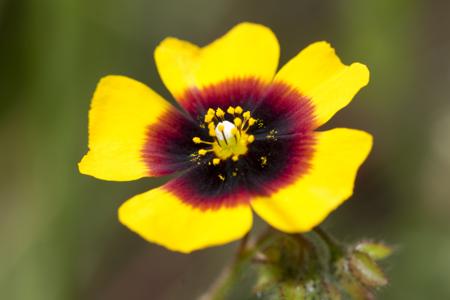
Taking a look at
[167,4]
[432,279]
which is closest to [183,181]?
[432,279]

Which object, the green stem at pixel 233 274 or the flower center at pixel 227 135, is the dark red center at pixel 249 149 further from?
the green stem at pixel 233 274

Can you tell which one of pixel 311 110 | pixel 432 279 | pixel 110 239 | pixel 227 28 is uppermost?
pixel 311 110

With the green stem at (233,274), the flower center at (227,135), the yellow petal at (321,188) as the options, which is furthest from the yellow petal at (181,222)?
the green stem at (233,274)

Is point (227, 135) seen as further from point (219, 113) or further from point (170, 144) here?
point (170, 144)

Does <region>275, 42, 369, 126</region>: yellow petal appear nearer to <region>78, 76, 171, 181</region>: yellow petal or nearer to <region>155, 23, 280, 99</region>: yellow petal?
<region>155, 23, 280, 99</region>: yellow petal

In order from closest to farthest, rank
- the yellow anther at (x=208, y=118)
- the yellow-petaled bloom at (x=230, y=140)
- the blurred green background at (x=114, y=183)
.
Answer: the yellow-petaled bloom at (x=230, y=140) < the yellow anther at (x=208, y=118) < the blurred green background at (x=114, y=183)

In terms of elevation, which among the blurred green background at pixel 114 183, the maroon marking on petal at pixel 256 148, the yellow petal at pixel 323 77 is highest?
the yellow petal at pixel 323 77

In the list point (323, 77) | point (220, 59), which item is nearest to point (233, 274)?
point (323, 77)

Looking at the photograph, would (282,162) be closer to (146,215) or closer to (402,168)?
(146,215)
